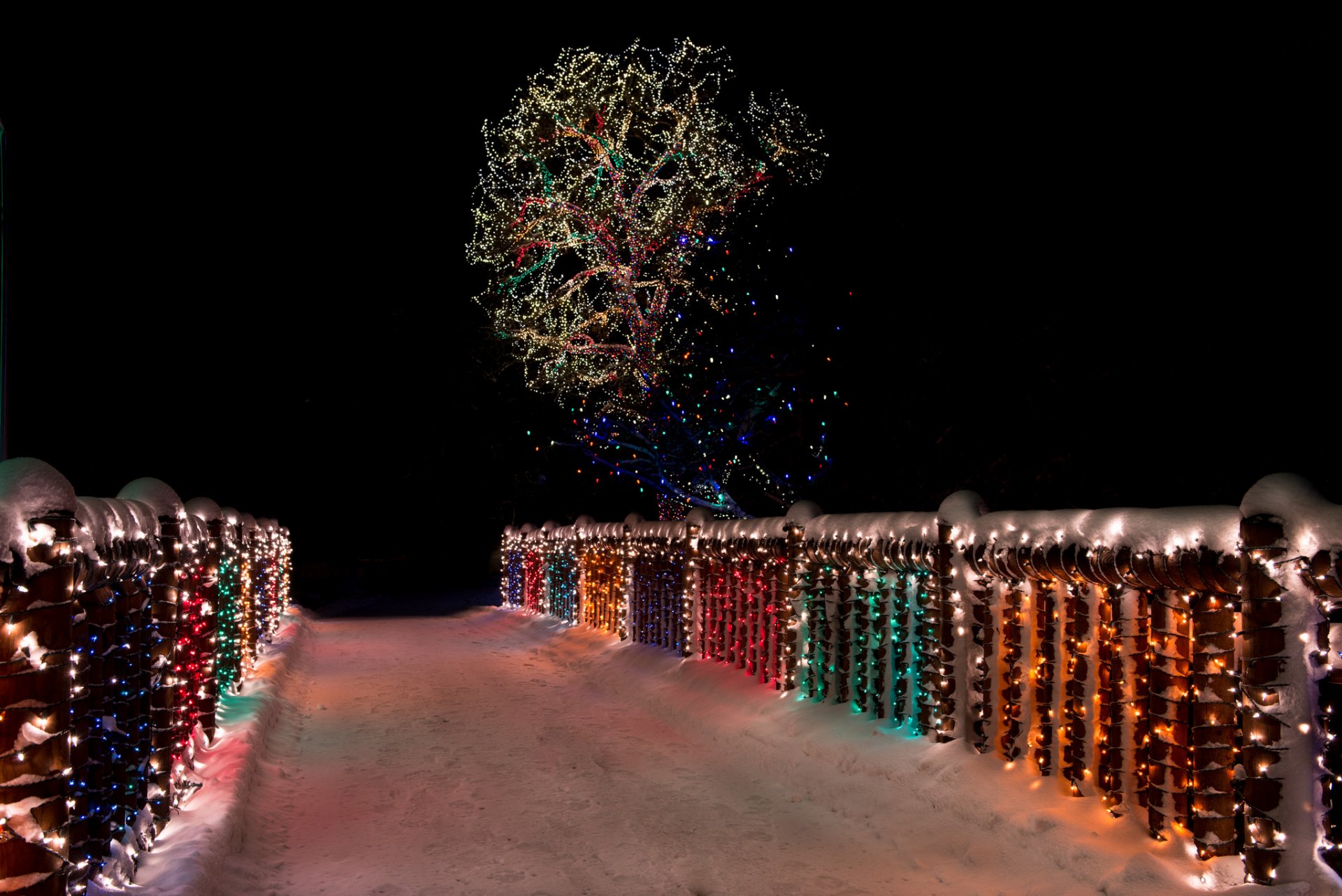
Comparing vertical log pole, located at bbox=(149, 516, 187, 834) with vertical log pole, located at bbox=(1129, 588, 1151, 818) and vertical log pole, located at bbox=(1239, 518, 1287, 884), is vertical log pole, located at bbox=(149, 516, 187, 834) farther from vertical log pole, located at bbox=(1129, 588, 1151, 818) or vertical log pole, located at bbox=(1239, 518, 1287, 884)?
vertical log pole, located at bbox=(1239, 518, 1287, 884)

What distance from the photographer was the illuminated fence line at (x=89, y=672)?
10.5 ft

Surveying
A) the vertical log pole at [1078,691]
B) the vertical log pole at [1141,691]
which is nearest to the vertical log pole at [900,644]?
the vertical log pole at [1078,691]

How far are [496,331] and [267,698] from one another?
1493cm

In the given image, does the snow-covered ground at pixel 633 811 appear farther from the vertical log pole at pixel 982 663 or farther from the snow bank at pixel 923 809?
the vertical log pole at pixel 982 663

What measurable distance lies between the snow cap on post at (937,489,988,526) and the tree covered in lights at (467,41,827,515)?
42.8 feet

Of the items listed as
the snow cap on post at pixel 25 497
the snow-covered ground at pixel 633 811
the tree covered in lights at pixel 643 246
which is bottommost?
the snow-covered ground at pixel 633 811

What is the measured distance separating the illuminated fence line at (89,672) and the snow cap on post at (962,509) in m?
4.41

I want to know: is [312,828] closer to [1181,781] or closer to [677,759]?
[677,759]

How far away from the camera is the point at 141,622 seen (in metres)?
4.96

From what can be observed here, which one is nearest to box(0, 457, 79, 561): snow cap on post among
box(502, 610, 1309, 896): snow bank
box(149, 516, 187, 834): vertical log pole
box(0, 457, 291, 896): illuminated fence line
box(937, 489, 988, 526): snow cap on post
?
box(0, 457, 291, 896): illuminated fence line

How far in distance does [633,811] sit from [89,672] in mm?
3495

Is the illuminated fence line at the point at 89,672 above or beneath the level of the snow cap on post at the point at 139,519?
beneath

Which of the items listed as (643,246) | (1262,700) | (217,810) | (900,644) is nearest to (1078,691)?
(1262,700)

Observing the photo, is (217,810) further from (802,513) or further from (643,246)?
(643,246)
